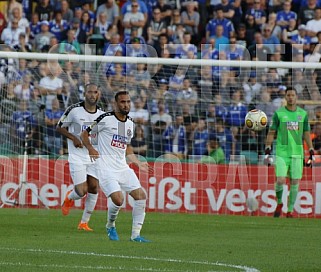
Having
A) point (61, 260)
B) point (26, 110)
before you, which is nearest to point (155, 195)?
point (26, 110)

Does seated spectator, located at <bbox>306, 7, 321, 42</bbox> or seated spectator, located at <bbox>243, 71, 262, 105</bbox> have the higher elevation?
seated spectator, located at <bbox>306, 7, 321, 42</bbox>

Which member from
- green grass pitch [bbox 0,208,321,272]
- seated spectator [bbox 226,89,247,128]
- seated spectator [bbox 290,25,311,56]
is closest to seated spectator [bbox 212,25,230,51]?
seated spectator [bbox 290,25,311,56]

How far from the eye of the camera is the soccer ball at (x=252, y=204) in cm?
1888

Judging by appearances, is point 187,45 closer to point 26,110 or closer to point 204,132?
point 204,132

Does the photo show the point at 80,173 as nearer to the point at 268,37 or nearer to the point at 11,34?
the point at 268,37

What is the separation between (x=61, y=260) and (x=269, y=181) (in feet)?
31.1

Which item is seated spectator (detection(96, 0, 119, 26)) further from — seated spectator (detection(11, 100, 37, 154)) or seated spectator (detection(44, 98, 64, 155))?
seated spectator (detection(11, 100, 37, 154))

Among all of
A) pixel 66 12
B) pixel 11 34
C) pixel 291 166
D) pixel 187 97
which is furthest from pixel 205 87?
pixel 11 34

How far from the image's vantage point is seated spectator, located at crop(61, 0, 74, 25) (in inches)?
945

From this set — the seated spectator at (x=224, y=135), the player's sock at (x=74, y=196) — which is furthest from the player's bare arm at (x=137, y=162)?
the seated spectator at (x=224, y=135)

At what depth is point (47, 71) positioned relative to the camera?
20.0 meters

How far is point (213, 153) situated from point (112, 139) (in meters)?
6.63

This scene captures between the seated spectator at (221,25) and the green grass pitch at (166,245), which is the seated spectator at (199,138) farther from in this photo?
the seated spectator at (221,25)

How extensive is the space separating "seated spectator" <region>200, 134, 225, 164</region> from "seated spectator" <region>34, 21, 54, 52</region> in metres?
5.63
